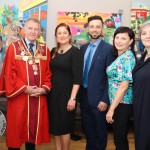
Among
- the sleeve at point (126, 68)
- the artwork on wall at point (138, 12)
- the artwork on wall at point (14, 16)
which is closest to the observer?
the sleeve at point (126, 68)

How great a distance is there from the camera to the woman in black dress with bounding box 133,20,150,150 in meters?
2.07

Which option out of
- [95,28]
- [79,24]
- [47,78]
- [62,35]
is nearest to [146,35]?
[95,28]

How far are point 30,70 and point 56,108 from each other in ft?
1.59

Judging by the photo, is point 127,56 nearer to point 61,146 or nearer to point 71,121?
→ point 71,121

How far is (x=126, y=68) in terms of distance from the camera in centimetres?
227

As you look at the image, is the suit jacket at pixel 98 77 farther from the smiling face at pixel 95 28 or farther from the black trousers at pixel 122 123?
the black trousers at pixel 122 123

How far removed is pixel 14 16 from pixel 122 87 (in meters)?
2.79

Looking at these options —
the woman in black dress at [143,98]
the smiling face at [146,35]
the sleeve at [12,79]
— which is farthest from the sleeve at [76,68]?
the smiling face at [146,35]

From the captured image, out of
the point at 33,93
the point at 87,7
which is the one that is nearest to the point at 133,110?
the point at 33,93

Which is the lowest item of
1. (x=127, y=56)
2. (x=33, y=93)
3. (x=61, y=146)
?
(x=61, y=146)

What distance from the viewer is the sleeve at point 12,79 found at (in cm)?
257

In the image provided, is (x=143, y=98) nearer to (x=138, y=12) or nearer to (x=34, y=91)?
(x=34, y=91)

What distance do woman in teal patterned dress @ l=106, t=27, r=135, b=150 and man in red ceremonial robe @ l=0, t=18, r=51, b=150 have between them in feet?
2.44

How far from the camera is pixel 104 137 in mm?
2832
